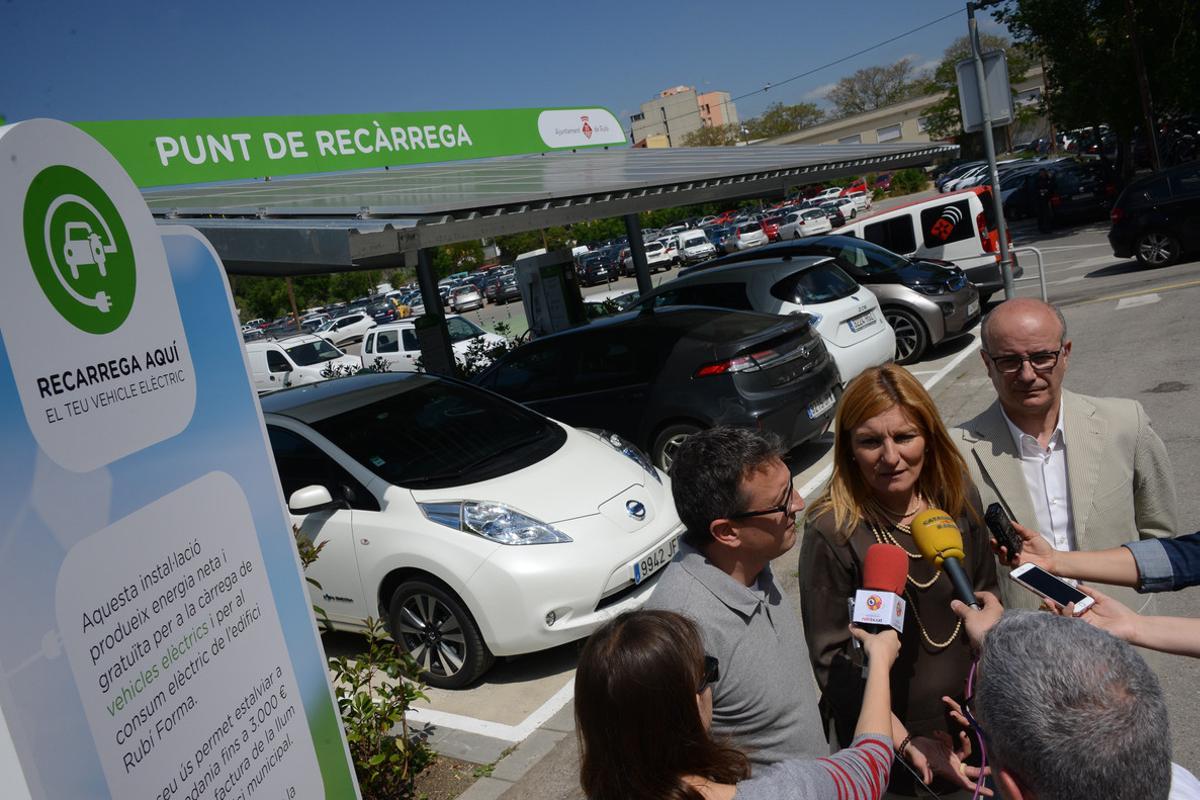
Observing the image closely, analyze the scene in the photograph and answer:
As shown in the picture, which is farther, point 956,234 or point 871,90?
point 871,90

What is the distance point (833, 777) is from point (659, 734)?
41 centimetres

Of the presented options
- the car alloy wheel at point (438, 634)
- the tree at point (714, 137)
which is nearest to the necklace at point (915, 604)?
the car alloy wheel at point (438, 634)

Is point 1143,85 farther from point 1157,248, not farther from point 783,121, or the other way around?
point 783,121

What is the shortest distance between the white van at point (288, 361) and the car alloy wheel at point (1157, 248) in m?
15.6

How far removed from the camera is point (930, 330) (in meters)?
12.3

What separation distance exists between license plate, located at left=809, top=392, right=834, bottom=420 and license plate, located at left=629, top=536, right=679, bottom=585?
311 centimetres

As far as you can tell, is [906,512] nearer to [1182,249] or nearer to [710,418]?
[710,418]

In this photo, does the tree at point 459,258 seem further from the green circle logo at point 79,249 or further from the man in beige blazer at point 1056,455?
the green circle logo at point 79,249

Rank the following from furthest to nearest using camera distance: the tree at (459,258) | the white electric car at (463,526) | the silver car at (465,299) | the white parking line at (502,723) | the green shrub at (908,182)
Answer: the tree at (459,258)
the green shrub at (908,182)
the silver car at (465,299)
the white electric car at (463,526)
the white parking line at (502,723)

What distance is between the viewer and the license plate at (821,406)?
27.8 ft

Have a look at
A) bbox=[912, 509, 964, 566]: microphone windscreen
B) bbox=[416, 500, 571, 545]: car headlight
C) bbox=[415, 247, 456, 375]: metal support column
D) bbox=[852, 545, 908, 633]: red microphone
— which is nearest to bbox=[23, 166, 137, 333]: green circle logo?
bbox=[852, 545, 908, 633]: red microphone

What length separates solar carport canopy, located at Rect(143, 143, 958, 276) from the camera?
6.39 metres

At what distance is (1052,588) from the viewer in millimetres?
2104

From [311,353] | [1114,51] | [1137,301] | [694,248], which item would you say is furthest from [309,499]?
[694,248]
